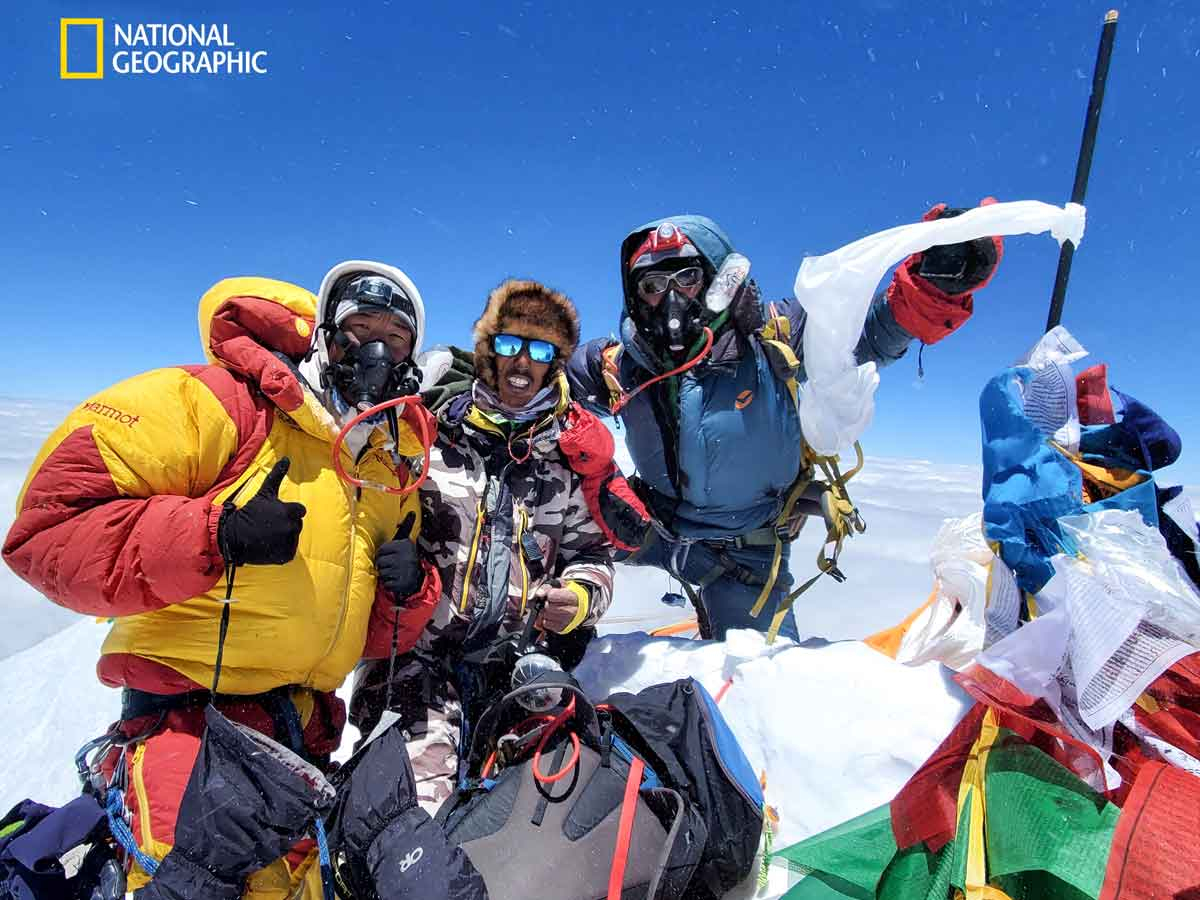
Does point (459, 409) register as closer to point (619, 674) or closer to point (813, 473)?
point (619, 674)

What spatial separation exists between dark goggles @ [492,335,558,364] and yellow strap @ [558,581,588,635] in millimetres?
844

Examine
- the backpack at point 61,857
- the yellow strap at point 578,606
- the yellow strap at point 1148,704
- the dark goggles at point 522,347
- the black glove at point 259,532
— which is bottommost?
the backpack at point 61,857

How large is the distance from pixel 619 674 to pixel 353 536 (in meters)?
1.24

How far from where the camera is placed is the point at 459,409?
2211 mm

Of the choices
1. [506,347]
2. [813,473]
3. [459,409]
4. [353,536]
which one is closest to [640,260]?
[506,347]

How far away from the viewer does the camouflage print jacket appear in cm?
206

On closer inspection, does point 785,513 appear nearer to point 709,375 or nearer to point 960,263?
point 709,375

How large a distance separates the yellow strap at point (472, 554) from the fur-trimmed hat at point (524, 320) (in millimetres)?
506

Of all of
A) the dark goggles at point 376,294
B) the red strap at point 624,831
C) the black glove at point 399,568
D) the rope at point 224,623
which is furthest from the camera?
the dark goggles at point 376,294

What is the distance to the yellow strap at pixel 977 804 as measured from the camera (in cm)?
107

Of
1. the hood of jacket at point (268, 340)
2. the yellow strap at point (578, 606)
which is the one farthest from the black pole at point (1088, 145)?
the hood of jacket at point (268, 340)

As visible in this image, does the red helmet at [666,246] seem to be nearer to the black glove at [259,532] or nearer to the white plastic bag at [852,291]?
the white plastic bag at [852,291]

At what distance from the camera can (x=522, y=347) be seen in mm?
2283

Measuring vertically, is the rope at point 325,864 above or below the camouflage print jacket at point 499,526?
below
